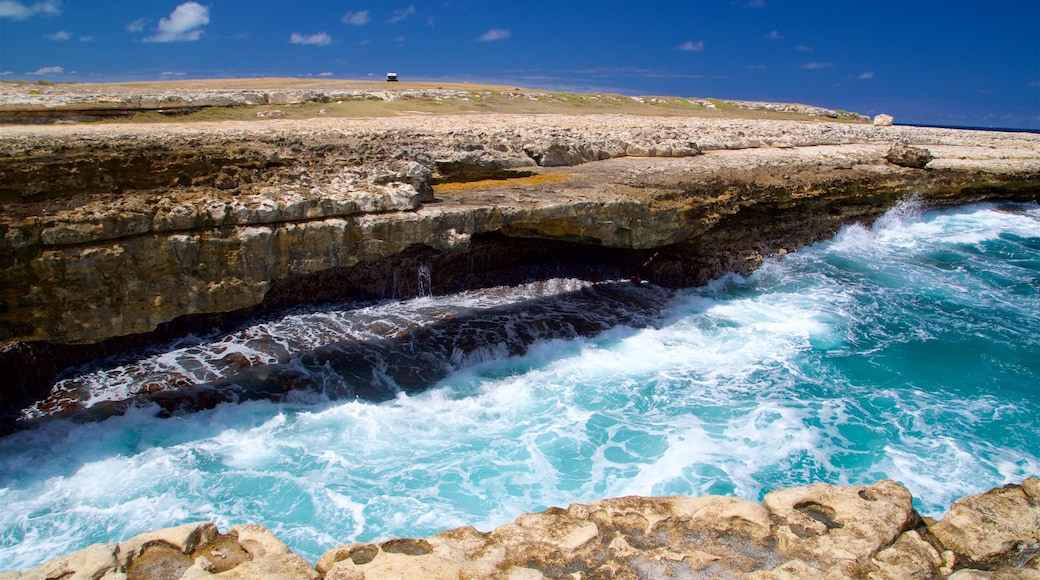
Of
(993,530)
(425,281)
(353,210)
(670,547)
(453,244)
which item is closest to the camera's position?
(670,547)

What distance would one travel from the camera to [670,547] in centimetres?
478

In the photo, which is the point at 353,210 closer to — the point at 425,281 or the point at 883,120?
the point at 425,281

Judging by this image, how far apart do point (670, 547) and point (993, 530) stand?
109 inches

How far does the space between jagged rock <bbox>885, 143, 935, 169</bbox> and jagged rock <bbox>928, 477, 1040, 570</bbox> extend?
1836 cm

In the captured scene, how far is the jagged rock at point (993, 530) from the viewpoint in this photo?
4734 mm

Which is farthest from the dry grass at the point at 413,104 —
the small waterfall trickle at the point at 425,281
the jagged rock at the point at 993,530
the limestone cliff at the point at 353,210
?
the jagged rock at the point at 993,530

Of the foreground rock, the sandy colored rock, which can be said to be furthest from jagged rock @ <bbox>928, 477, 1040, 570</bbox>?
the sandy colored rock

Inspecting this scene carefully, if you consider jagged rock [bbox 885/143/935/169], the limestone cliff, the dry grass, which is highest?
the dry grass

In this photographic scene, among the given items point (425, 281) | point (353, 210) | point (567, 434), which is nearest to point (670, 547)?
point (567, 434)

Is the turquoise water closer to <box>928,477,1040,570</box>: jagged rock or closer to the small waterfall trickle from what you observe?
the small waterfall trickle

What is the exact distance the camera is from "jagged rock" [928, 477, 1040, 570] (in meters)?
4.73

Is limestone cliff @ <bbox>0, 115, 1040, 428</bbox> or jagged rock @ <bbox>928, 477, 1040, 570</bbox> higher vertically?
limestone cliff @ <bbox>0, 115, 1040, 428</bbox>

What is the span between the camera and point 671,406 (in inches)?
413

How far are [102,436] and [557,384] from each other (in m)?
7.73
